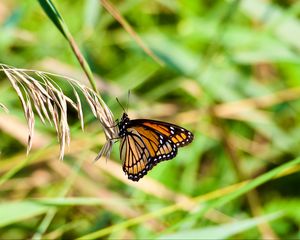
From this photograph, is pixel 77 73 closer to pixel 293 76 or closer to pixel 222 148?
pixel 222 148

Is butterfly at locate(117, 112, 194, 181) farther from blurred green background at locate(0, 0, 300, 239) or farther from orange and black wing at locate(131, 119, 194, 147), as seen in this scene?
blurred green background at locate(0, 0, 300, 239)

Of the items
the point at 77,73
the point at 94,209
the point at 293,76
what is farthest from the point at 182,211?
the point at 293,76

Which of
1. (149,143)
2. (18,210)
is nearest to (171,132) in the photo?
(149,143)

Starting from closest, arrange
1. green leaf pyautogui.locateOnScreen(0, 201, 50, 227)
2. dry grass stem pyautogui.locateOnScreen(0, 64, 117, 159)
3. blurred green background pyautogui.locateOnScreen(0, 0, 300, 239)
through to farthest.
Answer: dry grass stem pyautogui.locateOnScreen(0, 64, 117, 159), green leaf pyautogui.locateOnScreen(0, 201, 50, 227), blurred green background pyautogui.locateOnScreen(0, 0, 300, 239)

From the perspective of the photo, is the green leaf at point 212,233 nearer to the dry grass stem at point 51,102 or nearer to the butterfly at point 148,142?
the butterfly at point 148,142

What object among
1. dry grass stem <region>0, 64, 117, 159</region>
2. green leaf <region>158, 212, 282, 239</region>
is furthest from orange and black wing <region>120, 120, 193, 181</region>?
dry grass stem <region>0, 64, 117, 159</region>

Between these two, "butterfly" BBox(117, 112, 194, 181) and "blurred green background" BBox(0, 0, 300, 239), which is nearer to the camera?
"butterfly" BBox(117, 112, 194, 181)
